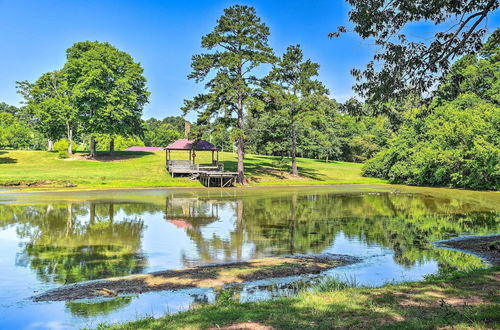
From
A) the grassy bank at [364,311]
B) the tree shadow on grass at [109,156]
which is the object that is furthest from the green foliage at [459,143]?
the tree shadow on grass at [109,156]

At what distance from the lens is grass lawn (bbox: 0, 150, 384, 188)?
131ft

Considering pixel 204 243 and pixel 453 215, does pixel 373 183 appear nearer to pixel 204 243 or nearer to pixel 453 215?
pixel 453 215

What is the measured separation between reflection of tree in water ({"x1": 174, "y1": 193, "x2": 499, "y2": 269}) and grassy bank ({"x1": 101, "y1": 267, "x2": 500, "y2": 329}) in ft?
16.5

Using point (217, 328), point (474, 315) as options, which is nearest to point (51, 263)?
point (217, 328)

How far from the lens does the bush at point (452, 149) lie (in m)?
40.0

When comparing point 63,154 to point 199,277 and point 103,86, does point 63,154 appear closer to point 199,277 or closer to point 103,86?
point 103,86

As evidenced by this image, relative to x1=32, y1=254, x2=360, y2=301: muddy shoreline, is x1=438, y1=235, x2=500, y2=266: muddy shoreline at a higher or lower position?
higher

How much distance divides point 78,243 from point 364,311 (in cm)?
1274

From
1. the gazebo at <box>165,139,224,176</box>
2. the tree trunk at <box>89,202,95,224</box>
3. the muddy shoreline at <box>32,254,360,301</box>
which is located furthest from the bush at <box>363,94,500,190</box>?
the tree trunk at <box>89,202,95,224</box>

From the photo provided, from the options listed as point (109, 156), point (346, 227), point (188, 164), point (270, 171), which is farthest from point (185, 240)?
point (109, 156)

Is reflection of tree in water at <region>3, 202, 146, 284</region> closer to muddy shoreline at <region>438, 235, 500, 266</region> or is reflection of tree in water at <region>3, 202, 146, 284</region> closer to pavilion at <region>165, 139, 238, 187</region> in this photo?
muddy shoreline at <region>438, 235, 500, 266</region>

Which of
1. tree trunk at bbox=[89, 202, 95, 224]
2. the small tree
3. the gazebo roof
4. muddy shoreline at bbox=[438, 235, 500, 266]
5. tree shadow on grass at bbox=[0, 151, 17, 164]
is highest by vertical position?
the small tree

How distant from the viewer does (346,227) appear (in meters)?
20.6

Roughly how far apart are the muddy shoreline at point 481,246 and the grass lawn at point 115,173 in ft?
102
